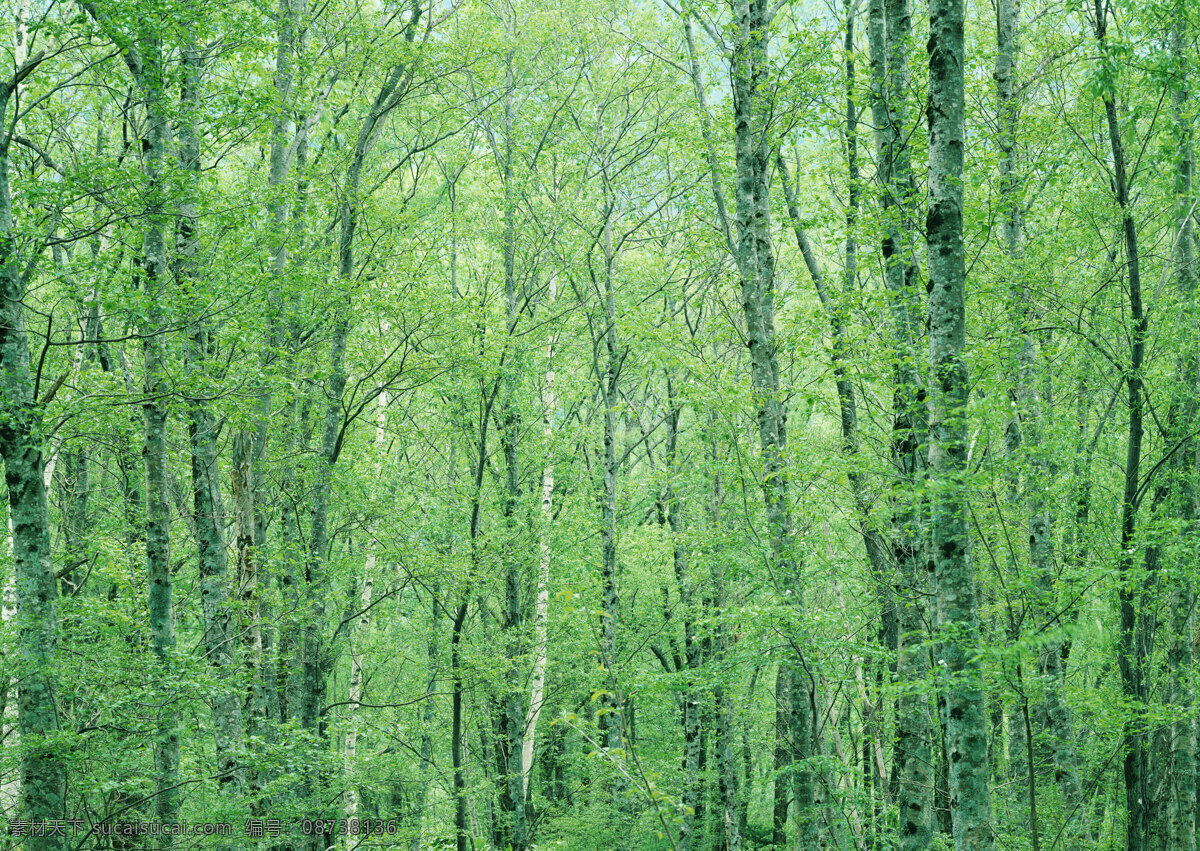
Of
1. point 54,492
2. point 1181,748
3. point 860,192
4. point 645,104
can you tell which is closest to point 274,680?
point 54,492

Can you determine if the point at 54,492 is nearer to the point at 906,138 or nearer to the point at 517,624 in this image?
the point at 517,624

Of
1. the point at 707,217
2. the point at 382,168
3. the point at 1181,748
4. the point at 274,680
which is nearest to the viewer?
the point at 1181,748

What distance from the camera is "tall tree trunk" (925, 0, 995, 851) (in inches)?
208

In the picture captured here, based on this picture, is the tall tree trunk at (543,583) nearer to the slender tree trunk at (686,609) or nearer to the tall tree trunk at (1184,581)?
the slender tree trunk at (686,609)

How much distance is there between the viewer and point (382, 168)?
19484mm

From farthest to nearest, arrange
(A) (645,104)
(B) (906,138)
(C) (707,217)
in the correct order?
(A) (645,104) → (C) (707,217) → (B) (906,138)

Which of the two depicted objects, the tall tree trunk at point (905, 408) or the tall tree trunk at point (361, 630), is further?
the tall tree trunk at point (361, 630)

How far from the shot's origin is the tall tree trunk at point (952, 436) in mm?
5277

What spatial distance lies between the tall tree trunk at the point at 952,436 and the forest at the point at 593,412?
0.03 metres

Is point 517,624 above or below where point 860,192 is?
below

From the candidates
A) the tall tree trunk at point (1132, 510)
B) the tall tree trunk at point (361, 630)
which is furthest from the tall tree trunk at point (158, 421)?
the tall tree trunk at point (1132, 510)

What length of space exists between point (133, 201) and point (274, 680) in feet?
23.5

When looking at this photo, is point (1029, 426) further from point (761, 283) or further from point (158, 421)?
point (158, 421)

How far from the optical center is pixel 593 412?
2073 centimetres
